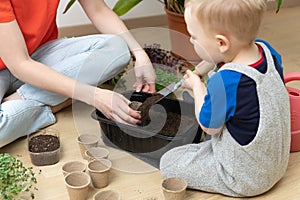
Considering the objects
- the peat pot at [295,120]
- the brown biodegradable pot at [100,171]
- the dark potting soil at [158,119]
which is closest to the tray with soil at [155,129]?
the dark potting soil at [158,119]

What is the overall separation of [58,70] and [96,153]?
0.33m

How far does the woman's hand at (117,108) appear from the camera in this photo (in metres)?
1.36

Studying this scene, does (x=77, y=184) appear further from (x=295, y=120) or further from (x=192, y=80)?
(x=295, y=120)

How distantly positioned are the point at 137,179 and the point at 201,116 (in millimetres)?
268

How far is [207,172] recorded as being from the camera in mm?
1278

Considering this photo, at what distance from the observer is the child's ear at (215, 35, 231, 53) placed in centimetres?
119

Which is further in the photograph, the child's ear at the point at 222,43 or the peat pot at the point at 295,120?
the peat pot at the point at 295,120

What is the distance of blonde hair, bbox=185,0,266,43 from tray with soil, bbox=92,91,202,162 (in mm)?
309

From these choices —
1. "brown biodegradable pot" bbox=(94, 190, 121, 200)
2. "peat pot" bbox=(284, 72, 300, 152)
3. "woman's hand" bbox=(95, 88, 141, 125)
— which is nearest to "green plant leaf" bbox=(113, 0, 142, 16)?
"woman's hand" bbox=(95, 88, 141, 125)

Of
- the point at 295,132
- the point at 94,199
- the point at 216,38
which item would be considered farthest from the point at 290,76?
the point at 94,199

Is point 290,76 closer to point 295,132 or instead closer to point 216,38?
point 295,132

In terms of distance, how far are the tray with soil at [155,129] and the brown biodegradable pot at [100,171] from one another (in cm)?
11

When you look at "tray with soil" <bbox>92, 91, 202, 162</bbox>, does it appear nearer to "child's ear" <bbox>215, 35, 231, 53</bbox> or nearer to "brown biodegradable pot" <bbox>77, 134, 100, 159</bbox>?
"brown biodegradable pot" <bbox>77, 134, 100, 159</bbox>

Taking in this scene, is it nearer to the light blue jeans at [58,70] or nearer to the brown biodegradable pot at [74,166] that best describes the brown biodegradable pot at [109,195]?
the brown biodegradable pot at [74,166]
